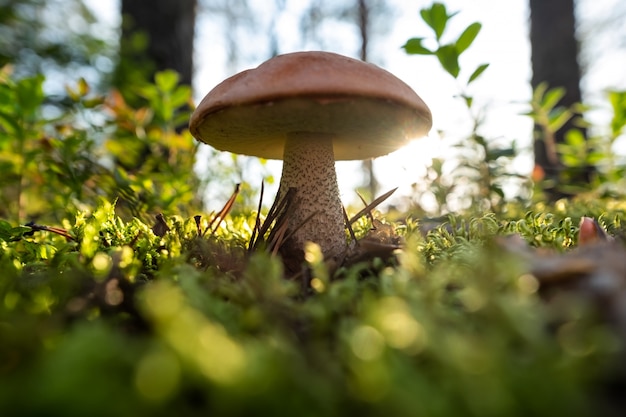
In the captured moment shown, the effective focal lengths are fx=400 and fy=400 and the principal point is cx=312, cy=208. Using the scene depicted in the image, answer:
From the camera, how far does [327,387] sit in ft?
1.32

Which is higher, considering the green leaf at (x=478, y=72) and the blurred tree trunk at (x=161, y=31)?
the blurred tree trunk at (x=161, y=31)

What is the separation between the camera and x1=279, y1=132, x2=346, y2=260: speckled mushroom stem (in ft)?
4.62

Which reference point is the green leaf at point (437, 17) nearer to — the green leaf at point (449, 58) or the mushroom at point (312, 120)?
the green leaf at point (449, 58)

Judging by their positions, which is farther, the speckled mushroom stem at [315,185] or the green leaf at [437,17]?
the green leaf at [437,17]

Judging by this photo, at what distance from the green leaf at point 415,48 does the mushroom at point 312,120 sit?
0.42 meters

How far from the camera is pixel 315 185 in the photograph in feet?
4.83

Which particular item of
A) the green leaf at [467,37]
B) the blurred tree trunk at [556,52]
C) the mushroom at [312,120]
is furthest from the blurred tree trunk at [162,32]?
the blurred tree trunk at [556,52]

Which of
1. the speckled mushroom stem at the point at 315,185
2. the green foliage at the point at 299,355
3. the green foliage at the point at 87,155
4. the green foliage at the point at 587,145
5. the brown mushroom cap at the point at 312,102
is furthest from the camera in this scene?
the green foliage at the point at 587,145

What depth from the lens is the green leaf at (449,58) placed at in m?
1.73

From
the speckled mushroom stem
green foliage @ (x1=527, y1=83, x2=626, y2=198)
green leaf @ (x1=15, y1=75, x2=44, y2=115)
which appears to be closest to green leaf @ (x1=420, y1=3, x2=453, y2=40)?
the speckled mushroom stem

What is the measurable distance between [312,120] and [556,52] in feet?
13.4

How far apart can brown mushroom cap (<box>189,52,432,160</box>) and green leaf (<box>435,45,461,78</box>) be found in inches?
20.4

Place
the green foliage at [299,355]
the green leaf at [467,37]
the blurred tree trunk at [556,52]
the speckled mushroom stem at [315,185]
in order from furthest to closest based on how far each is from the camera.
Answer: the blurred tree trunk at [556,52] → the green leaf at [467,37] → the speckled mushroom stem at [315,185] → the green foliage at [299,355]

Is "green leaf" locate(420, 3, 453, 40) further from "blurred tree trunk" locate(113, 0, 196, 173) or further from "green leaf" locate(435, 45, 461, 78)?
"blurred tree trunk" locate(113, 0, 196, 173)
